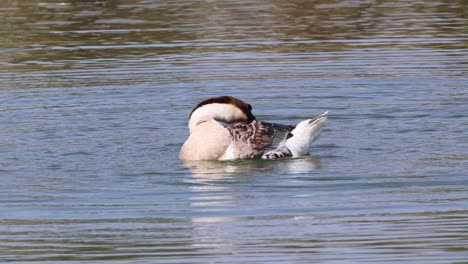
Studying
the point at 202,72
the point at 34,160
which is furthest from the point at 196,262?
the point at 202,72

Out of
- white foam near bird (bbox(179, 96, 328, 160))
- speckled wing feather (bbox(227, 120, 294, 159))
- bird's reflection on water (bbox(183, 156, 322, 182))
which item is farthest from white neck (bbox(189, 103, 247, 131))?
bird's reflection on water (bbox(183, 156, 322, 182))

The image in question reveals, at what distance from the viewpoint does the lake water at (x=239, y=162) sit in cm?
1007

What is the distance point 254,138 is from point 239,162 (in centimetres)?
Answer: 31

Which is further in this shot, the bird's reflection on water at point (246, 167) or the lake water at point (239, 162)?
the bird's reflection on water at point (246, 167)

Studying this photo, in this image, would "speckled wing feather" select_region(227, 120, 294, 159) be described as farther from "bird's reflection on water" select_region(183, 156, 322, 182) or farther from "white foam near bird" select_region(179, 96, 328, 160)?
"bird's reflection on water" select_region(183, 156, 322, 182)

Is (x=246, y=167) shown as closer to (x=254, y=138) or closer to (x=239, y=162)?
(x=239, y=162)

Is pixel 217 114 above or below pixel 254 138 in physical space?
above

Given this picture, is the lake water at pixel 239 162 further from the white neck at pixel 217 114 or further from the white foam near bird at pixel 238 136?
the white neck at pixel 217 114

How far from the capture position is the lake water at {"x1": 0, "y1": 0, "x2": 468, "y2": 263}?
1007cm

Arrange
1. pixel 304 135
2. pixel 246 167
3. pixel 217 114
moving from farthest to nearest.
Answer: pixel 217 114
pixel 304 135
pixel 246 167

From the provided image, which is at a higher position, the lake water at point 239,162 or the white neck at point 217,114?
the white neck at point 217,114

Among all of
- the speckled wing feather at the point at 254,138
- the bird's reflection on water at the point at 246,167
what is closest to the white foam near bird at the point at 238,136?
the speckled wing feather at the point at 254,138

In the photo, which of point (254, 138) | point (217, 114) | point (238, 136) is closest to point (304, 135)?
point (254, 138)

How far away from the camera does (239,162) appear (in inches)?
531
